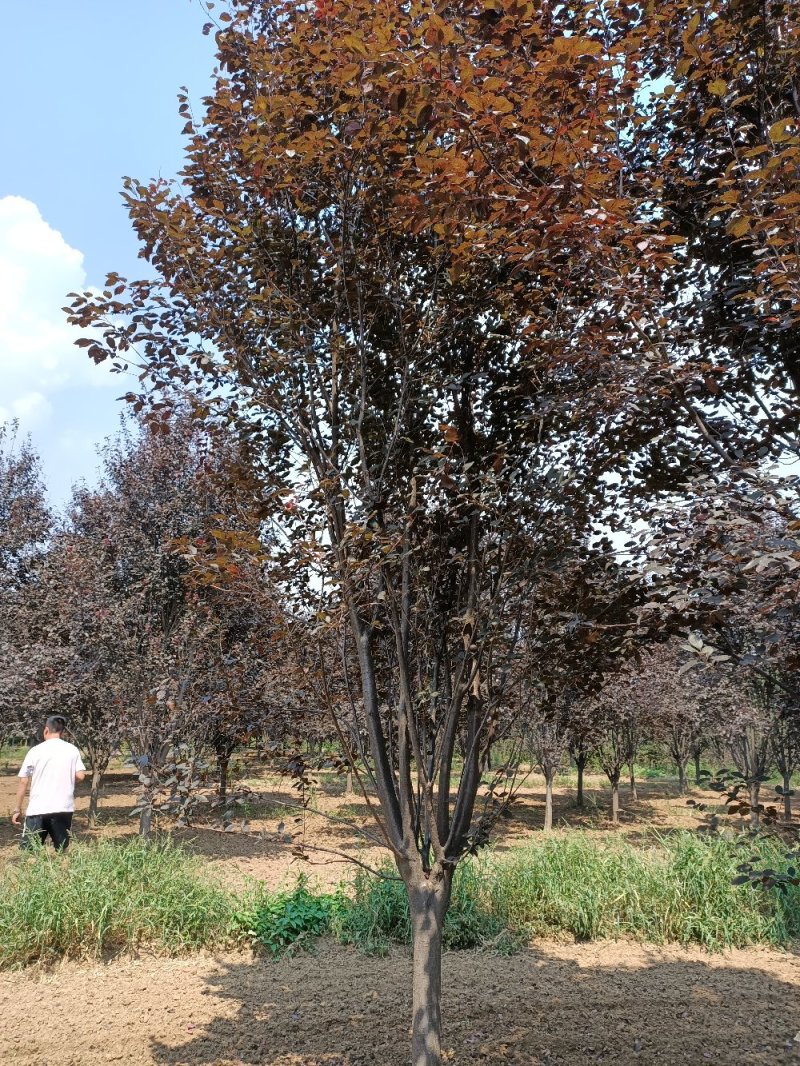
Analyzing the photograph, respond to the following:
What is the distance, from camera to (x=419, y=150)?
7.75 ft

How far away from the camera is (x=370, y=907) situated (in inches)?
228

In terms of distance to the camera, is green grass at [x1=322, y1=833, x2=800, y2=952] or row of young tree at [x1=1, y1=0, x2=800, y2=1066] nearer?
row of young tree at [x1=1, y1=0, x2=800, y2=1066]

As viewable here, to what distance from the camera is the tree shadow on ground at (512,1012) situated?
11.8 ft

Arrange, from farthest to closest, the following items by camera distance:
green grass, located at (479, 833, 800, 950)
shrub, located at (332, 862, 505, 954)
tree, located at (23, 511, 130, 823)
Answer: tree, located at (23, 511, 130, 823), green grass, located at (479, 833, 800, 950), shrub, located at (332, 862, 505, 954)

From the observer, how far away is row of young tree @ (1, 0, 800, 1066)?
2.49 meters

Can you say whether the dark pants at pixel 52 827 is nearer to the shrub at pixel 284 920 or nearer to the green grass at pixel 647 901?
the shrub at pixel 284 920

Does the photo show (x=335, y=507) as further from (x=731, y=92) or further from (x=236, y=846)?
(x=236, y=846)

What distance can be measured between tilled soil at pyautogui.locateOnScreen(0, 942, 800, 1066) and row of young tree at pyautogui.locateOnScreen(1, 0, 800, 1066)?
1393 millimetres

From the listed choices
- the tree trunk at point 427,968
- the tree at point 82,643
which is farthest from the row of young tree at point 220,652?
the tree trunk at point 427,968

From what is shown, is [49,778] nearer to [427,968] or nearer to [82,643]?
[82,643]

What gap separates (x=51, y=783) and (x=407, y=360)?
511 centimetres

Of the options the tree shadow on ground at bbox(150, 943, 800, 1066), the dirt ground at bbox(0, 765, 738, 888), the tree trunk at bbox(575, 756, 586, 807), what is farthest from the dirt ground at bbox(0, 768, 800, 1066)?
the tree trunk at bbox(575, 756, 586, 807)

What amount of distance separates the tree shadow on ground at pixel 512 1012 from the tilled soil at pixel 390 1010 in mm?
12

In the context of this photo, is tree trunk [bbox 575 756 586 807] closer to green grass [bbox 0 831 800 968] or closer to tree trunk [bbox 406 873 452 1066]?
green grass [bbox 0 831 800 968]
